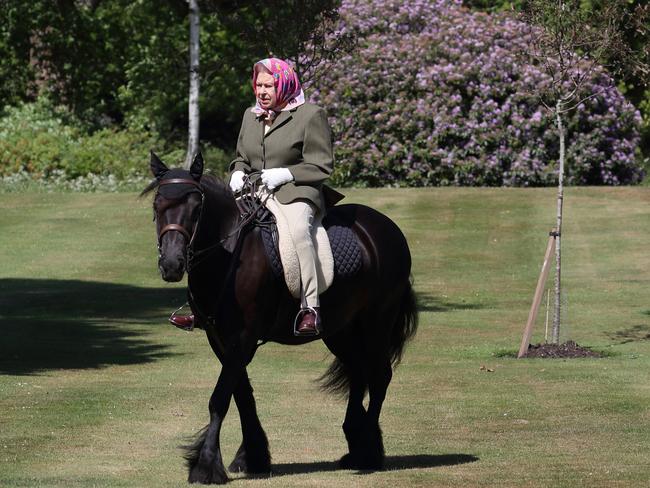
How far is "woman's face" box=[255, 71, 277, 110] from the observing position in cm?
943

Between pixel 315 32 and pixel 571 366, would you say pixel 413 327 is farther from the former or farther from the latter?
pixel 315 32

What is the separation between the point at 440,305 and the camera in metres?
21.8

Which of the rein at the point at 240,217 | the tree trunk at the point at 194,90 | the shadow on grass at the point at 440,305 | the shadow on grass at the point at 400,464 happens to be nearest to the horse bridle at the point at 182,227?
the rein at the point at 240,217

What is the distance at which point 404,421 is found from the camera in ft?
39.1

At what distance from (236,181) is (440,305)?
1270cm

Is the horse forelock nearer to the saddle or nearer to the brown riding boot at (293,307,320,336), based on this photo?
the saddle

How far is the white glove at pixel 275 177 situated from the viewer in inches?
365

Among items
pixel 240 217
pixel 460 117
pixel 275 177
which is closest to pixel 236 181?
pixel 275 177

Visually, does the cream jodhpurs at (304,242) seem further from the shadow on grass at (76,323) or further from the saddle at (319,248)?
the shadow on grass at (76,323)

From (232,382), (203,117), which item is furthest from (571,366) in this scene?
(203,117)

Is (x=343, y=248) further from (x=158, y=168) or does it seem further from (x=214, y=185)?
(x=158, y=168)

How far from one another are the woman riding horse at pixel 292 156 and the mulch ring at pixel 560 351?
→ 761cm

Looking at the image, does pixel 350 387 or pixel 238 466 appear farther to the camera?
pixel 350 387

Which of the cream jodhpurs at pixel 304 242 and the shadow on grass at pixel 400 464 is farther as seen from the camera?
the shadow on grass at pixel 400 464
